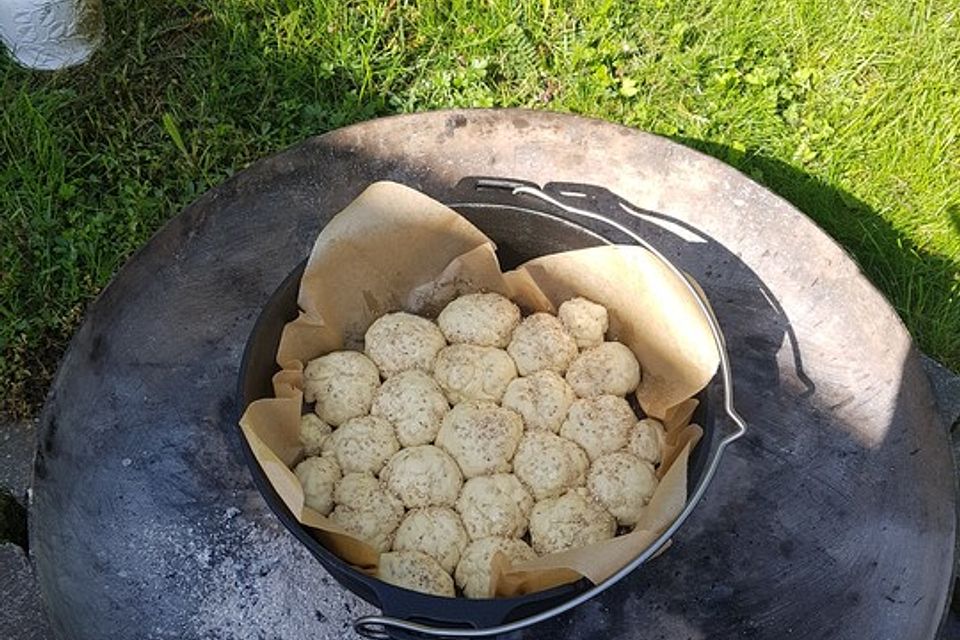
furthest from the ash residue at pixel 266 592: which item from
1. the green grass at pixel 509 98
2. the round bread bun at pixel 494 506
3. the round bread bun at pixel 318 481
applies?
the green grass at pixel 509 98

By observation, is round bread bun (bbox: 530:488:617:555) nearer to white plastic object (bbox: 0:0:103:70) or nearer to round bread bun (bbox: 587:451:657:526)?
round bread bun (bbox: 587:451:657:526)

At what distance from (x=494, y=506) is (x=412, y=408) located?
0.72 ft

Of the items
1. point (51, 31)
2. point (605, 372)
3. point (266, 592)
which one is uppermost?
point (605, 372)

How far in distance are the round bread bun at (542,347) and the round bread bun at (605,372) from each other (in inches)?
1.1

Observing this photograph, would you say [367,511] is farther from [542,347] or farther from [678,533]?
[678,533]

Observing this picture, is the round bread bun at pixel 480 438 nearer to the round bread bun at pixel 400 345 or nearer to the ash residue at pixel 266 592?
the round bread bun at pixel 400 345

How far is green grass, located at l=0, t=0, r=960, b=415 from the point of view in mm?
2348

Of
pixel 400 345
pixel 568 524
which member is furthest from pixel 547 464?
pixel 400 345

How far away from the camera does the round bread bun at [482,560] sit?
1.48 metres

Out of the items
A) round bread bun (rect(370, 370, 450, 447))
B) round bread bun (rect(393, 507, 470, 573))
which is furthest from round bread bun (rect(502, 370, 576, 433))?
round bread bun (rect(393, 507, 470, 573))

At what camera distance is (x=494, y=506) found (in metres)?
1.54

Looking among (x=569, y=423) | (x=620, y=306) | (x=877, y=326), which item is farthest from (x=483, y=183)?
(x=877, y=326)

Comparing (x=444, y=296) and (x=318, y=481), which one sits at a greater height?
(x=444, y=296)

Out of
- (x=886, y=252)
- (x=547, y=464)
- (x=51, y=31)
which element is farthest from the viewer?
(x=51, y=31)
